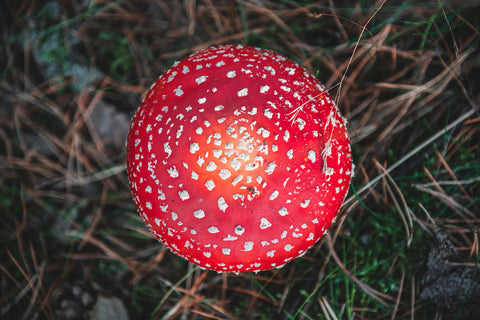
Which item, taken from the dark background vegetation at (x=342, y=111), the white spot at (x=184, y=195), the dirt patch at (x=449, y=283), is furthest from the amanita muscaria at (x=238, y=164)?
the dirt patch at (x=449, y=283)

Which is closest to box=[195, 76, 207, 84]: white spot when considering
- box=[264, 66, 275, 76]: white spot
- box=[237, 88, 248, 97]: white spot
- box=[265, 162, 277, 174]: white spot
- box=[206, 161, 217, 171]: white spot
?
box=[237, 88, 248, 97]: white spot

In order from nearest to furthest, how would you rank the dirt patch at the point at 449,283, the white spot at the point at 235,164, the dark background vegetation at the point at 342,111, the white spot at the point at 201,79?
the white spot at the point at 235,164
the white spot at the point at 201,79
the dirt patch at the point at 449,283
the dark background vegetation at the point at 342,111

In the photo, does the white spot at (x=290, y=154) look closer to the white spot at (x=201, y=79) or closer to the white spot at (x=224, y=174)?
the white spot at (x=224, y=174)

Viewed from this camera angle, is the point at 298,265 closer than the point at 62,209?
Yes

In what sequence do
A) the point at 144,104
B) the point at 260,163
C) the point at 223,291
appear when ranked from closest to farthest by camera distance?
the point at 260,163
the point at 144,104
the point at 223,291

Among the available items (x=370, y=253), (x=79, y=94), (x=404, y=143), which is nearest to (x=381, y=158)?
(x=404, y=143)

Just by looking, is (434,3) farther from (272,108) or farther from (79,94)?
(79,94)

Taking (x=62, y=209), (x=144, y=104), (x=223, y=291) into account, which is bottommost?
(x=223, y=291)
